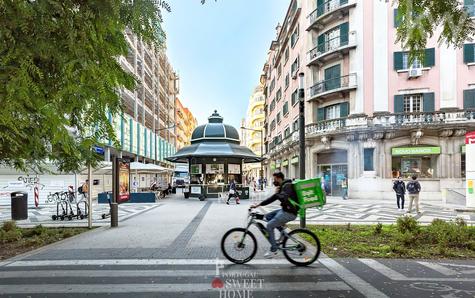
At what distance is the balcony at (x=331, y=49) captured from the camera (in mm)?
29953

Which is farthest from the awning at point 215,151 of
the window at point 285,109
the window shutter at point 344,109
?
the window at point 285,109

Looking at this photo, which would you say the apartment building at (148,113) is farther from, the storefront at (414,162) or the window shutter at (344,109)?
the storefront at (414,162)

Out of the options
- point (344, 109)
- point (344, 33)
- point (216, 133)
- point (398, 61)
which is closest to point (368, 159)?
point (344, 109)

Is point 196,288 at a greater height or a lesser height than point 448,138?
lesser

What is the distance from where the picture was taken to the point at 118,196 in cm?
1354

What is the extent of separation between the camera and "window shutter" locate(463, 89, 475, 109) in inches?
1061

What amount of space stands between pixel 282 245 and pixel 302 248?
384 mm

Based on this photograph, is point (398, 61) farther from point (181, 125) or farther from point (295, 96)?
point (181, 125)

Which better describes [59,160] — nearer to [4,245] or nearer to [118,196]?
[118,196]

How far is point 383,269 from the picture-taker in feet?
22.3

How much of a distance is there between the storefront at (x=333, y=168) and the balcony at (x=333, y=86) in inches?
197

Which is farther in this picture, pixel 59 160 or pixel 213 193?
pixel 213 193

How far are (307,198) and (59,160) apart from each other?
8.67m

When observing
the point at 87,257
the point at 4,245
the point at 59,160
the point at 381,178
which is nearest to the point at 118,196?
the point at 59,160
